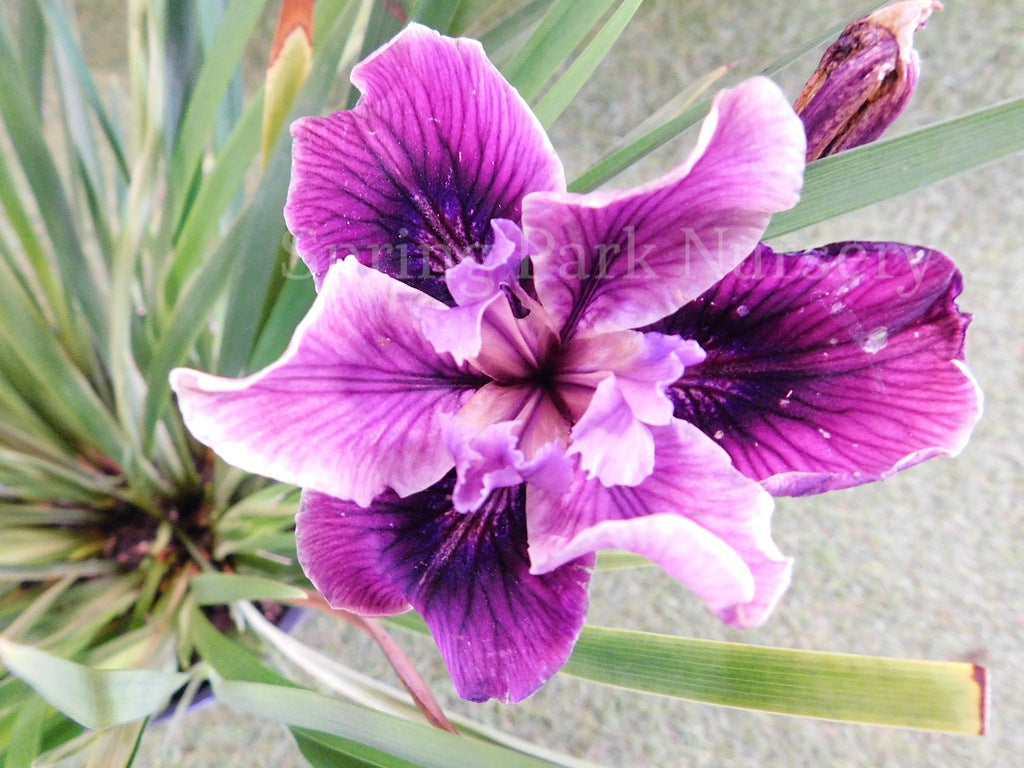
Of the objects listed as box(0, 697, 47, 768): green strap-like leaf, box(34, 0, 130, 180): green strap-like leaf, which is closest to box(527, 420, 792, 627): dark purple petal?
box(0, 697, 47, 768): green strap-like leaf

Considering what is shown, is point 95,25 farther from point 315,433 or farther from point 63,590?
point 315,433

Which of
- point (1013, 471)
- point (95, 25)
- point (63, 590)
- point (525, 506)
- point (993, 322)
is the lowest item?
point (1013, 471)

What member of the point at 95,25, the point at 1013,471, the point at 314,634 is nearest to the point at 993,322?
the point at 1013,471

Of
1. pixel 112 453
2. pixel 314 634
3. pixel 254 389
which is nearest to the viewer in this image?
pixel 254 389

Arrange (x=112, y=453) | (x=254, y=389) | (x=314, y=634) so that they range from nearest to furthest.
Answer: (x=254, y=389)
(x=112, y=453)
(x=314, y=634)

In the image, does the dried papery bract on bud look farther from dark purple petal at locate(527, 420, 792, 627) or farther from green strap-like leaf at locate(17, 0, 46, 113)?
green strap-like leaf at locate(17, 0, 46, 113)

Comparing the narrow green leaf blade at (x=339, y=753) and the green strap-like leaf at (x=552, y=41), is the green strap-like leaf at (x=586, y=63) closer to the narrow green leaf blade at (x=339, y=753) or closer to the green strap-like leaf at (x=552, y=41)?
the green strap-like leaf at (x=552, y=41)

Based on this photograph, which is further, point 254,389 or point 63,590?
point 63,590
